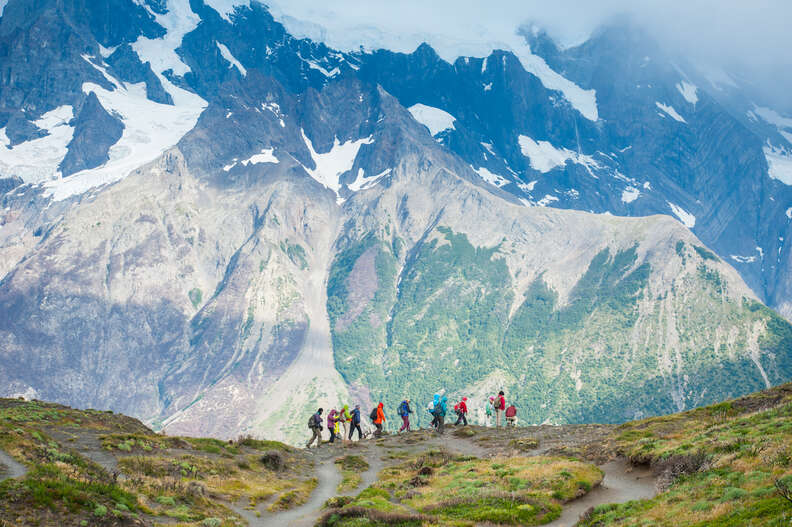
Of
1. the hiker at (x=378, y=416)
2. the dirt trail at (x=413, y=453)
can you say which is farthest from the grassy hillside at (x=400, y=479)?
the hiker at (x=378, y=416)

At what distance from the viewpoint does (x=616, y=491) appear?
33688 mm

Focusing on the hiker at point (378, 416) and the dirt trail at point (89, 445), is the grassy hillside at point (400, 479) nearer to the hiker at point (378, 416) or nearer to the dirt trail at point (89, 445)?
the dirt trail at point (89, 445)

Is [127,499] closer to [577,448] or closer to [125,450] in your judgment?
[125,450]

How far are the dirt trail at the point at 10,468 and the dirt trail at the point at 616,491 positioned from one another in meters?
23.4

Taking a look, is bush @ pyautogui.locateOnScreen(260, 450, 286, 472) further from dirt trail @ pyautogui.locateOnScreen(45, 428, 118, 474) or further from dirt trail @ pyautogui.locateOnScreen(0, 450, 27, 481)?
dirt trail @ pyautogui.locateOnScreen(0, 450, 27, 481)

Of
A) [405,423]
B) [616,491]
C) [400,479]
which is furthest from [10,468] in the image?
[405,423]

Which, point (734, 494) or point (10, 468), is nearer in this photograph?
point (734, 494)

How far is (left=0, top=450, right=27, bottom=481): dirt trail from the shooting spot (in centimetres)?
2751

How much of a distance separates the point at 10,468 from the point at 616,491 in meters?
29.6

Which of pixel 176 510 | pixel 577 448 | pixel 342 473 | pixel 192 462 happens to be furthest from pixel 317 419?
pixel 176 510

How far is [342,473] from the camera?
51500 millimetres

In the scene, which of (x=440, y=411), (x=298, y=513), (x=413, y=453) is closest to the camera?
(x=298, y=513)

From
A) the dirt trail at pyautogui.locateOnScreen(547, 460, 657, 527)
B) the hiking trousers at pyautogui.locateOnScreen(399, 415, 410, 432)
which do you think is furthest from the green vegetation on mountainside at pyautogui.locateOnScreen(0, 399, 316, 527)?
the hiking trousers at pyautogui.locateOnScreen(399, 415, 410, 432)

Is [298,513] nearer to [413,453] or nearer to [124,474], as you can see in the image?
[124,474]
